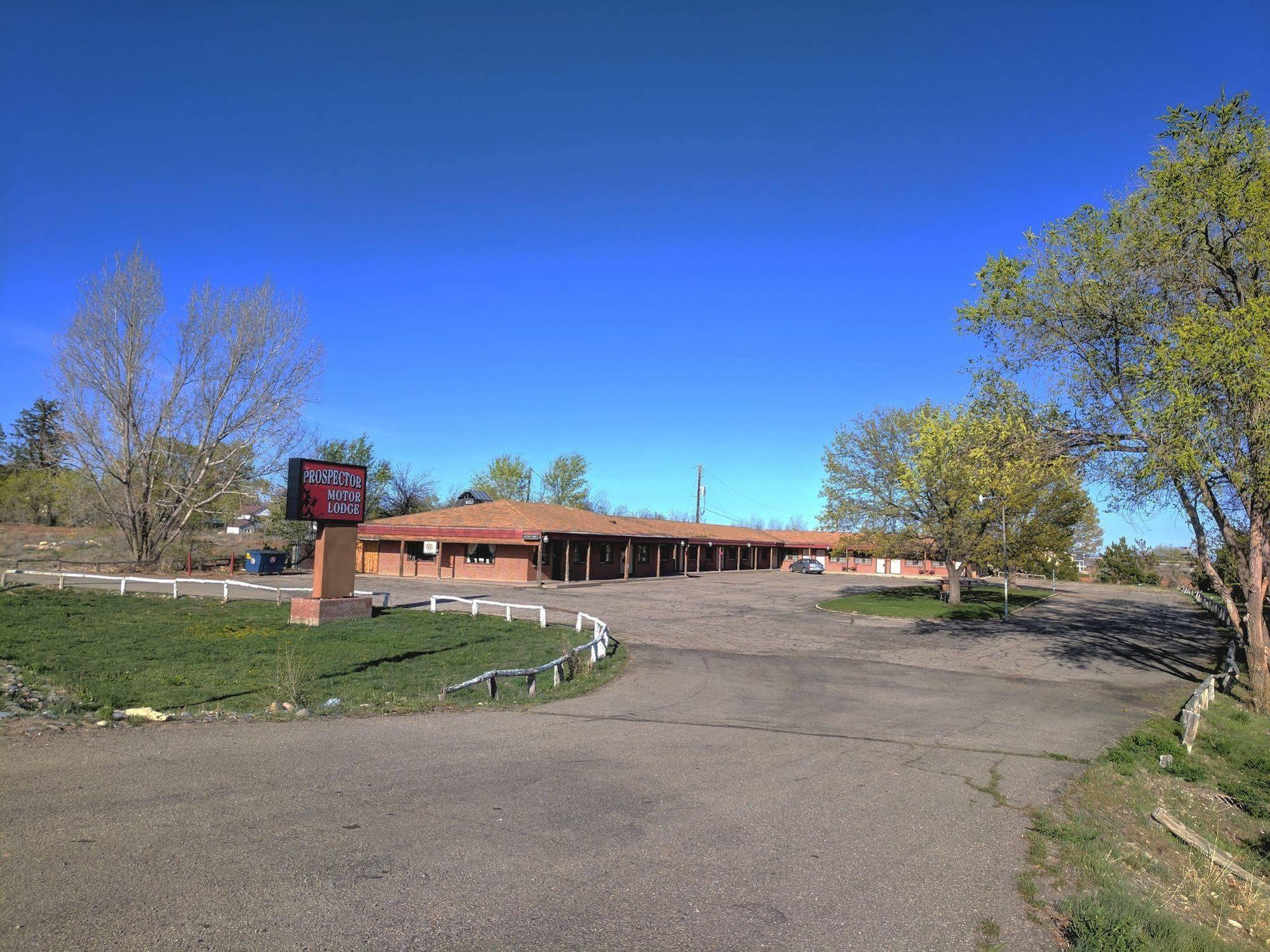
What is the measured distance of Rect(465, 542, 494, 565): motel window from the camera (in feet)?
142

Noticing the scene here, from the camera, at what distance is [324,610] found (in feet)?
66.5

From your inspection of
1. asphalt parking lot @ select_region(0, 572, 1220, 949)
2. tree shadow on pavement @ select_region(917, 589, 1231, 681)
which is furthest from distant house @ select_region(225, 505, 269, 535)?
asphalt parking lot @ select_region(0, 572, 1220, 949)

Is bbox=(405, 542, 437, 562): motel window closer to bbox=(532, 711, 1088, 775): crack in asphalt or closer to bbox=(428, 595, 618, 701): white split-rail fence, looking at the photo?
bbox=(428, 595, 618, 701): white split-rail fence

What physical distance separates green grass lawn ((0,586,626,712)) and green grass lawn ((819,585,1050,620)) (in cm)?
1614

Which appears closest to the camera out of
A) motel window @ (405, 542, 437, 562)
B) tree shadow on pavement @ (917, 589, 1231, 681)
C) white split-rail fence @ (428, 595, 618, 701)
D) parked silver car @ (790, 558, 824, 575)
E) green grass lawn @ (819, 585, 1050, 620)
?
white split-rail fence @ (428, 595, 618, 701)

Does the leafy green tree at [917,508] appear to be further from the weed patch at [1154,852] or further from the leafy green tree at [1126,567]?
the leafy green tree at [1126,567]

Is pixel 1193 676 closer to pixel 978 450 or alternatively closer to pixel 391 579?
pixel 978 450

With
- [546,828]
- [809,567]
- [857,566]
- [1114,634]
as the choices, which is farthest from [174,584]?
[857,566]

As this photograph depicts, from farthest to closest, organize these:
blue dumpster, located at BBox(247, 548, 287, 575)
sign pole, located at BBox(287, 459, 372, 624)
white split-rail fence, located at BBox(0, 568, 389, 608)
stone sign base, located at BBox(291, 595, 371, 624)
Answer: blue dumpster, located at BBox(247, 548, 287, 575) < white split-rail fence, located at BBox(0, 568, 389, 608) < sign pole, located at BBox(287, 459, 372, 624) < stone sign base, located at BBox(291, 595, 371, 624)

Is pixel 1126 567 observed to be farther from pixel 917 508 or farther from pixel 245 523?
pixel 245 523

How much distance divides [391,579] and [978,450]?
32.6m

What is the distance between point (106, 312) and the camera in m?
40.3

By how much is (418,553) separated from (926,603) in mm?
27501

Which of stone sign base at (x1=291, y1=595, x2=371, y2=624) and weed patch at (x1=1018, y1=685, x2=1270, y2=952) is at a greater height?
stone sign base at (x1=291, y1=595, x2=371, y2=624)
